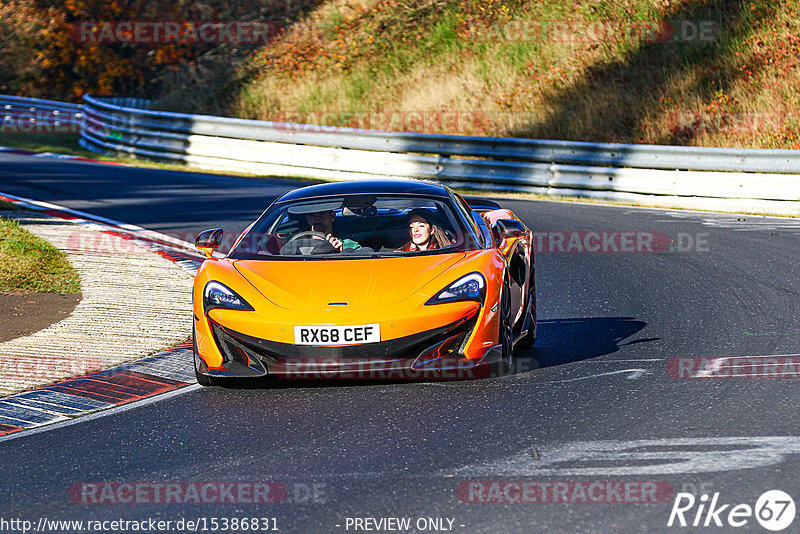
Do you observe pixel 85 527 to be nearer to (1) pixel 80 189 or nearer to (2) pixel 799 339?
(2) pixel 799 339

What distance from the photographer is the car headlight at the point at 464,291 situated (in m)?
6.87

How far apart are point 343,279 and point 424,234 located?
98 centimetres

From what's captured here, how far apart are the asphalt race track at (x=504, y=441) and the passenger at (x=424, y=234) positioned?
1.01m

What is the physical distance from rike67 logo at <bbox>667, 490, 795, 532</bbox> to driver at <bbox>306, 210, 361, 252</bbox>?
383cm

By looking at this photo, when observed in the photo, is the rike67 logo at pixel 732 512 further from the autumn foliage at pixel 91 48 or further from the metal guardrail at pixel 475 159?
the autumn foliage at pixel 91 48

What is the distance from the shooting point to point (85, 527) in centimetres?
469

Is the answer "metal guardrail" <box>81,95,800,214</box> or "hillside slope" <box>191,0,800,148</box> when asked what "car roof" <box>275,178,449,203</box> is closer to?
"metal guardrail" <box>81,95,800,214</box>

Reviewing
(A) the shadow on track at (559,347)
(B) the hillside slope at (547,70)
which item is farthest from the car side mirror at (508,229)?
(B) the hillside slope at (547,70)

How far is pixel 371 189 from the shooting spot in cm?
836

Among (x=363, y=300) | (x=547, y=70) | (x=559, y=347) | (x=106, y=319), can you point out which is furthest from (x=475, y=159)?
(x=363, y=300)

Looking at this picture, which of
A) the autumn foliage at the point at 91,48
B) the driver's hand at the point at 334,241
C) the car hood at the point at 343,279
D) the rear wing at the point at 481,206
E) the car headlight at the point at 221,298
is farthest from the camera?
the autumn foliage at the point at 91,48

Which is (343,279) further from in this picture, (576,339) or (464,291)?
(576,339)

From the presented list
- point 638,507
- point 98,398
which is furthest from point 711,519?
point 98,398

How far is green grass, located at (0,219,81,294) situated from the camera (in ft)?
35.0
